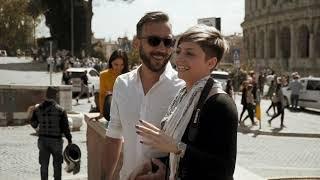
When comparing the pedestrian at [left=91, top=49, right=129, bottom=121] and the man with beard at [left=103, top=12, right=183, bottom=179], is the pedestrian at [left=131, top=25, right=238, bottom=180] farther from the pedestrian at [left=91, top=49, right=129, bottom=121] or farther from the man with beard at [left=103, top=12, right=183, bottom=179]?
the pedestrian at [left=91, top=49, right=129, bottom=121]

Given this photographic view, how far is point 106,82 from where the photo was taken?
17.6 feet

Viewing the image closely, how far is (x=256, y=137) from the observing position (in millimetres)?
17562

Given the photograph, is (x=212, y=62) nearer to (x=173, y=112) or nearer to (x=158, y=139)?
(x=173, y=112)

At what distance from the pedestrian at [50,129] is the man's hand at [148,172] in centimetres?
499

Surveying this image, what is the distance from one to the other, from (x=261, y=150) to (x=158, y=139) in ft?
40.0

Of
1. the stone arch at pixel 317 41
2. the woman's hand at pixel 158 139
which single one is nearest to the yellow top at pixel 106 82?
the woman's hand at pixel 158 139

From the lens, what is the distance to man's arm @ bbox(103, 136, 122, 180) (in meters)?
3.48

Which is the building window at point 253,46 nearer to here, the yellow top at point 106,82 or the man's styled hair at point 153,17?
the yellow top at point 106,82

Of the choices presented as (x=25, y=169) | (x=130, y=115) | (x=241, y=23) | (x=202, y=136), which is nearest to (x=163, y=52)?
(x=130, y=115)

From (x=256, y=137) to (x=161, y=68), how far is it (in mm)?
14586

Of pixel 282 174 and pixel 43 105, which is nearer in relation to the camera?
pixel 43 105

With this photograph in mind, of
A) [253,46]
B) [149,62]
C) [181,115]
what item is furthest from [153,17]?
[253,46]

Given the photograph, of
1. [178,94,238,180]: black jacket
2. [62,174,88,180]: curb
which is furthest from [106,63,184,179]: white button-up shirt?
[62,174,88,180]: curb

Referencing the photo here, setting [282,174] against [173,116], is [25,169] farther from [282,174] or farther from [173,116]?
[173,116]
